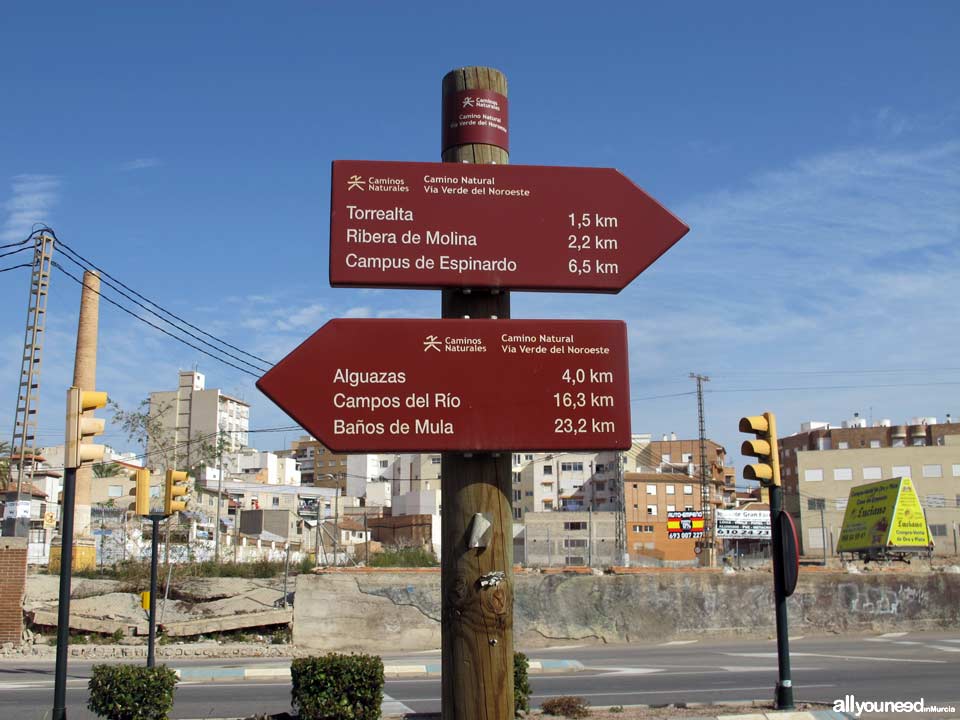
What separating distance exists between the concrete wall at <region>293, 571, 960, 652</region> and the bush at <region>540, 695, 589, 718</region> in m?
→ 12.0

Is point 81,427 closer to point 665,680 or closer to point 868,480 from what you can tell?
point 665,680

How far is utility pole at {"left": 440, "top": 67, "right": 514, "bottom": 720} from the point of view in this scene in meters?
4.30

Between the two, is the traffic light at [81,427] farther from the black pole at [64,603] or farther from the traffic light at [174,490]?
the traffic light at [174,490]

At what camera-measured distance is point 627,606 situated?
2533 centimetres

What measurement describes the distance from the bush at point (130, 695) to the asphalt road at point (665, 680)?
9.61ft

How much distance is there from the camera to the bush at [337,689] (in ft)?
31.0

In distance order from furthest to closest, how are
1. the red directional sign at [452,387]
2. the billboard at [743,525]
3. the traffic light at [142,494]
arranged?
the billboard at [743,525], the traffic light at [142,494], the red directional sign at [452,387]

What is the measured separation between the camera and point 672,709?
1162cm

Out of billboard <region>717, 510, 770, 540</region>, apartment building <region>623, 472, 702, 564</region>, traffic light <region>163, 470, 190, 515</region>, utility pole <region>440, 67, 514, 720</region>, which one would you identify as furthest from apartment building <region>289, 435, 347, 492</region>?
utility pole <region>440, 67, 514, 720</region>

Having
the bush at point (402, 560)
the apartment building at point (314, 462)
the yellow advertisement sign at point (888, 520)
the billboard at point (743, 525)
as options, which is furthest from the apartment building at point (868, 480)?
the apartment building at point (314, 462)

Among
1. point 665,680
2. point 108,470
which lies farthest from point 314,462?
point 665,680

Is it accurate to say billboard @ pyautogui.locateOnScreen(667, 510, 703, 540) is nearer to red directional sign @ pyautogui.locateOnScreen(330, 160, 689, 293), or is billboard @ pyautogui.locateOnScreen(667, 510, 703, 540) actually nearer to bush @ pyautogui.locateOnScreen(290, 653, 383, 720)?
bush @ pyautogui.locateOnScreen(290, 653, 383, 720)

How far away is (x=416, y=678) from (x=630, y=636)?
947cm

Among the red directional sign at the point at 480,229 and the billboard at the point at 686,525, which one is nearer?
the red directional sign at the point at 480,229
